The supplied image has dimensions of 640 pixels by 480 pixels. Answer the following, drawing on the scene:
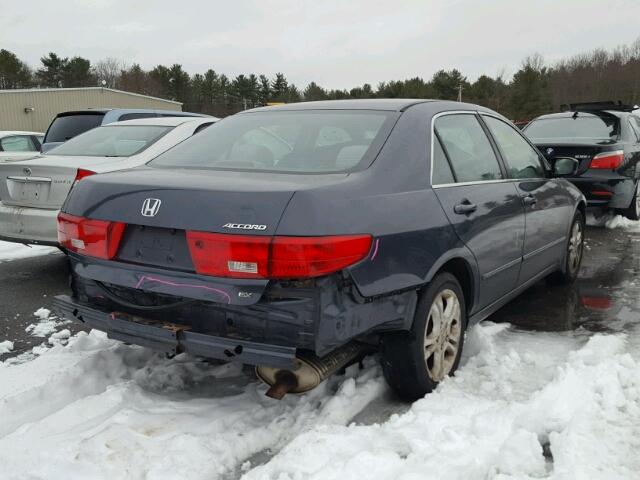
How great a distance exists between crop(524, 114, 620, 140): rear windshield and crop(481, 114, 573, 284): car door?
392 centimetres

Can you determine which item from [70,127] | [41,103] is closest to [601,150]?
[70,127]

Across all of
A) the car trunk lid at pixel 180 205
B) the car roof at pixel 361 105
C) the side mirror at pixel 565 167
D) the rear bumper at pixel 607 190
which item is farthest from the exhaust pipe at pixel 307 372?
the rear bumper at pixel 607 190

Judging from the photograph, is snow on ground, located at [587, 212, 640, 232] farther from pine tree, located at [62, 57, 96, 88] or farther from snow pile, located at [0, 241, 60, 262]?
pine tree, located at [62, 57, 96, 88]

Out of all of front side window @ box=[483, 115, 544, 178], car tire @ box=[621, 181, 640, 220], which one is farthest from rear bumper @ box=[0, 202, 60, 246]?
car tire @ box=[621, 181, 640, 220]

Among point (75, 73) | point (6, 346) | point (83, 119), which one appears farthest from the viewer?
point (75, 73)

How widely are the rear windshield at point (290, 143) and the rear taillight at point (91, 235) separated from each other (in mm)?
575

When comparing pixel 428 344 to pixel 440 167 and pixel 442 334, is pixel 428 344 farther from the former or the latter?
pixel 440 167

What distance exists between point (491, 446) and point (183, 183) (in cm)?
173

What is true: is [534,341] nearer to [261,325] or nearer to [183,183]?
[261,325]

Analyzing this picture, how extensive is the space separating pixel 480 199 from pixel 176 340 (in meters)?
1.88

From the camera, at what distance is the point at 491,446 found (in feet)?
8.04

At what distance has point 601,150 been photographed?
7.53 m

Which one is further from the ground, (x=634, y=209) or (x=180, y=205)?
(x=180, y=205)

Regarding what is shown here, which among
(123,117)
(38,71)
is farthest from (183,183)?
(38,71)
